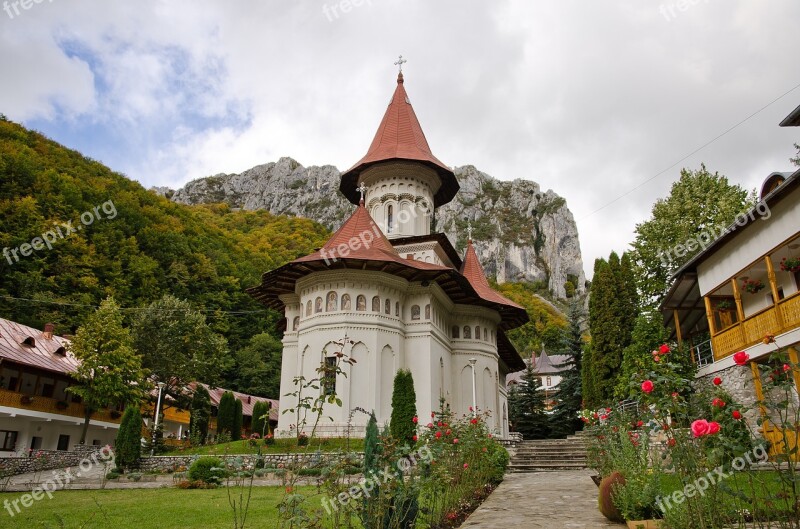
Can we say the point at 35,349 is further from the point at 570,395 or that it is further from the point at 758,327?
the point at 758,327

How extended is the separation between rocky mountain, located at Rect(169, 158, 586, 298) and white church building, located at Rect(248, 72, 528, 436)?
224 feet

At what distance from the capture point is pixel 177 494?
12.0 m

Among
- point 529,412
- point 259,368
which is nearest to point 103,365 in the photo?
point 259,368

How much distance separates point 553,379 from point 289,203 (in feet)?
196

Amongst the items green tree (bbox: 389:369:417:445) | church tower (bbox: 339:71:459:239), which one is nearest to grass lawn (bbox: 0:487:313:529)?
green tree (bbox: 389:369:417:445)

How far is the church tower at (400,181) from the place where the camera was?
→ 2738 centimetres

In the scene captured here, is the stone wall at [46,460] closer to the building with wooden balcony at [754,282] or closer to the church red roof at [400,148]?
the church red roof at [400,148]

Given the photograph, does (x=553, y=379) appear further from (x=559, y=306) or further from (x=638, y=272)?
(x=638, y=272)

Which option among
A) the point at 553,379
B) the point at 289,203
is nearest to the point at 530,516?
the point at 553,379

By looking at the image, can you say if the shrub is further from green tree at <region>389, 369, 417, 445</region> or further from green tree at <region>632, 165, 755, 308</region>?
green tree at <region>632, 165, 755, 308</region>

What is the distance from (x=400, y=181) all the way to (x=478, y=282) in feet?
19.7

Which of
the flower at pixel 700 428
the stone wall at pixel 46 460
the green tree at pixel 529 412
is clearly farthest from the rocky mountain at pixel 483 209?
the flower at pixel 700 428

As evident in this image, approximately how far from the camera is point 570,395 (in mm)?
32188

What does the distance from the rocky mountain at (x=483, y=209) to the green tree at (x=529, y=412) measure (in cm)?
6207
